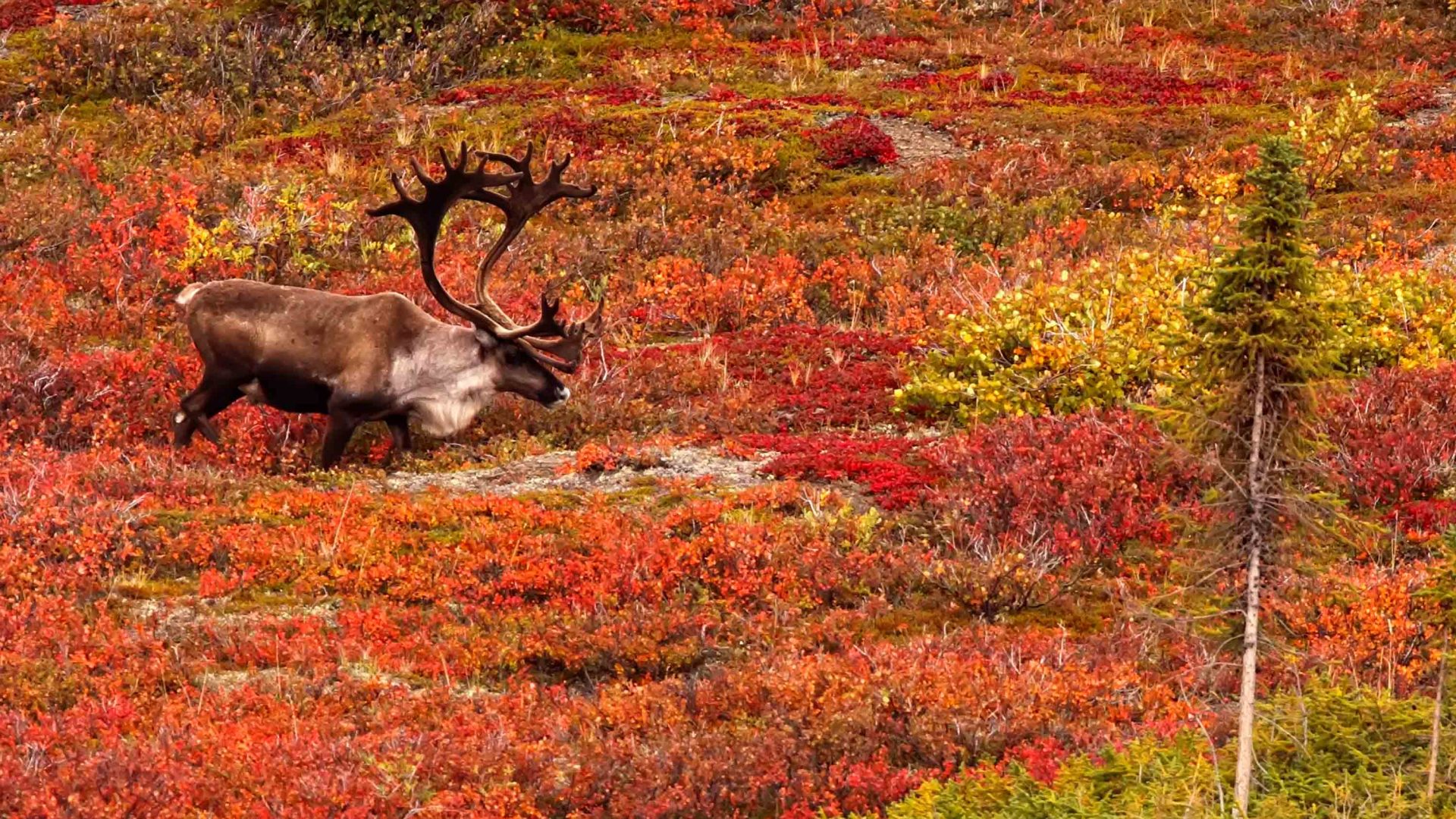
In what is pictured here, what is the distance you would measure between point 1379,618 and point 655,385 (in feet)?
24.0

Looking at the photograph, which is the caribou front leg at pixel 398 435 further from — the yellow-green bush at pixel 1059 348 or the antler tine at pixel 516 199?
the yellow-green bush at pixel 1059 348

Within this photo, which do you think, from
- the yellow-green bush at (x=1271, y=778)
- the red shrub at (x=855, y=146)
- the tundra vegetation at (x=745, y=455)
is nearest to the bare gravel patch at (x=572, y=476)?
the tundra vegetation at (x=745, y=455)

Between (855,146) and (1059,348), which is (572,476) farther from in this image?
(855,146)

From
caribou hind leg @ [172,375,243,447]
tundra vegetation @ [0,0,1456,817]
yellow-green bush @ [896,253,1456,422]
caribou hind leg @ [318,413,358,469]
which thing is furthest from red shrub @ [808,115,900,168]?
caribou hind leg @ [172,375,243,447]

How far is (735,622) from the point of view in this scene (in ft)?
31.8

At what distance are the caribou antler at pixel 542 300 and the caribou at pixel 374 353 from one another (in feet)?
0.05

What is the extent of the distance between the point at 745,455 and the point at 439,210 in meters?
3.13

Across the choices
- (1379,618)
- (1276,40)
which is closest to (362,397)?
(1379,618)

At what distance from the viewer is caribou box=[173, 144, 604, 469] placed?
13.0 metres

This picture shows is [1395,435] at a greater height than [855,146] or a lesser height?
lesser

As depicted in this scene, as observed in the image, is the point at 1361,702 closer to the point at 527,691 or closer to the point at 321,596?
the point at 527,691

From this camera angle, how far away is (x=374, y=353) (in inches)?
512

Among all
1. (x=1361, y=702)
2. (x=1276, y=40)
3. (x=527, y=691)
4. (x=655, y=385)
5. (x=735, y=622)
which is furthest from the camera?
(x=1276, y=40)

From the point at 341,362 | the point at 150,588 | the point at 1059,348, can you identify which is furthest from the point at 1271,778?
the point at 341,362
